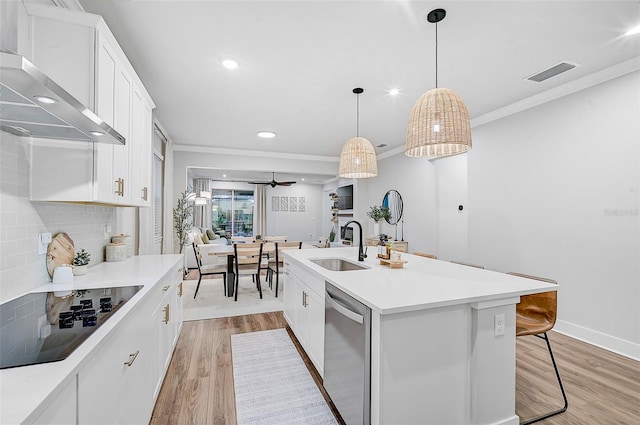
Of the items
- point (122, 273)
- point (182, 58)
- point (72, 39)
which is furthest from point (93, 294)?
point (182, 58)

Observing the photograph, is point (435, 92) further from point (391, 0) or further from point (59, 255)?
point (59, 255)

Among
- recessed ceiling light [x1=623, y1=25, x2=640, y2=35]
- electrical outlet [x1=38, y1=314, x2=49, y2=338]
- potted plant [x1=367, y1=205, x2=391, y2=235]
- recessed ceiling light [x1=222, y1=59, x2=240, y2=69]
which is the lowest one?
electrical outlet [x1=38, y1=314, x2=49, y2=338]

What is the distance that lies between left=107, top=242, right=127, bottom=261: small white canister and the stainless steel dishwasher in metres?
1.94

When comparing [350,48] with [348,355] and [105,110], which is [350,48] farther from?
[348,355]

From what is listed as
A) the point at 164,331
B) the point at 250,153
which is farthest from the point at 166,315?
the point at 250,153

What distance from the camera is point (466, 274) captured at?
2133 mm

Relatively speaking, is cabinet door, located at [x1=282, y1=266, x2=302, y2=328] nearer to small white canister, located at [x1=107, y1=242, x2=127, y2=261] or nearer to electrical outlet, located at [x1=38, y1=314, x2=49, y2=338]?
small white canister, located at [x1=107, y1=242, x2=127, y2=261]

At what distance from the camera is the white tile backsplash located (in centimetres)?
142

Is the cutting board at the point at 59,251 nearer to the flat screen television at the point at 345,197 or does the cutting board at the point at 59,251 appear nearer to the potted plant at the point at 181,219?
the potted plant at the point at 181,219

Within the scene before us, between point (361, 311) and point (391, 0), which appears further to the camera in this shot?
point (391, 0)

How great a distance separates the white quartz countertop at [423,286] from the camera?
1501 millimetres

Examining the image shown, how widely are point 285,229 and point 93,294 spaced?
9.80 m

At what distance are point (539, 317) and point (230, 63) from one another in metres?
3.30

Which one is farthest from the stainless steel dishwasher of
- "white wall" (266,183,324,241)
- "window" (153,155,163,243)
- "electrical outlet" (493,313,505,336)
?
"white wall" (266,183,324,241)
